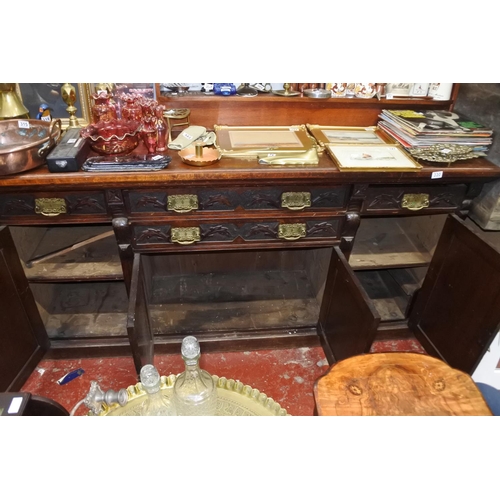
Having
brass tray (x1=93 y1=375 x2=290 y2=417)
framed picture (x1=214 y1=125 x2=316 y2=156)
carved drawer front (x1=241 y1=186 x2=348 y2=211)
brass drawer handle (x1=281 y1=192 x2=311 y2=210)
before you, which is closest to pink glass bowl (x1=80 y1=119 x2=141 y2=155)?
framed picture (x1=214 y1=125 x2=316 y2=156)

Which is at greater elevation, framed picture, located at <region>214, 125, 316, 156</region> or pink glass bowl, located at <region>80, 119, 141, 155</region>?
pink glass bowl, located at <region>80, 119, 141, 155</region>

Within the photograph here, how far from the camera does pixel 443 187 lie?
1.83 metres

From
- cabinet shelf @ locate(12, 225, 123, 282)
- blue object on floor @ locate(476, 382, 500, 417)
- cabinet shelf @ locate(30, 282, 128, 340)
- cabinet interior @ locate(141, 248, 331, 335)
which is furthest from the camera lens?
cabinet interior @ locate(141, 248, 331, 335)

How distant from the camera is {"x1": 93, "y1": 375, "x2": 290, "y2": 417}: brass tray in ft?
4.62

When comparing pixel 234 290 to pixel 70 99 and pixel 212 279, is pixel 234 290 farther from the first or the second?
pixel 70 99

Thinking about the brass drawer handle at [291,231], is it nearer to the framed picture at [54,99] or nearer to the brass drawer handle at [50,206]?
the brass drawer handle at [50,206]

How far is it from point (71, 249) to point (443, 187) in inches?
74.0

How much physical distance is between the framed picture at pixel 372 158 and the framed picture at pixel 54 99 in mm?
1172

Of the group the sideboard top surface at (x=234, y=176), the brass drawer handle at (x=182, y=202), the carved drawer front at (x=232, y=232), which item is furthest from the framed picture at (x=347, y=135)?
the brass drawer handle at (x=182, y=202)

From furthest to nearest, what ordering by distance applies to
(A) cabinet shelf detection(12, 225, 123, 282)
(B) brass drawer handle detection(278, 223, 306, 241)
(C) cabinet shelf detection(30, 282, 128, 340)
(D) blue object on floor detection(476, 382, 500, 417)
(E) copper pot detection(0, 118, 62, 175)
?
(C) cabinet shelf detection(30, 282, 128, 340) < (A) cabinet shelf detection(12, 225, 123, 282) < (B) brass drawer handle detection(278, 223, 306, 241) < (E) copper pot detection(0, 118, 62, 175) < (D) blue object on floor detection(476, 382, 500, 417)

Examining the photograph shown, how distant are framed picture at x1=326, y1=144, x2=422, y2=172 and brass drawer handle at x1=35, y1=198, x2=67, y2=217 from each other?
3.86 feet

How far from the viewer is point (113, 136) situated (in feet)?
5.18

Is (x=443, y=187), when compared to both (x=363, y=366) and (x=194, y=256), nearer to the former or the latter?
(x=363, y=366)

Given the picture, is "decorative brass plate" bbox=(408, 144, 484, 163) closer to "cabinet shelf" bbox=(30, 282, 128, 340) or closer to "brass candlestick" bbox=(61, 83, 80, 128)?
"brass candlestick" bbox=(61, 83, 80, 128)
